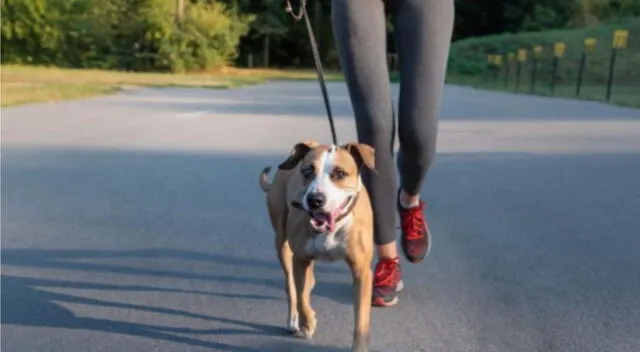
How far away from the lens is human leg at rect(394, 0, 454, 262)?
415cm

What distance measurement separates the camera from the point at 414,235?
4.59m

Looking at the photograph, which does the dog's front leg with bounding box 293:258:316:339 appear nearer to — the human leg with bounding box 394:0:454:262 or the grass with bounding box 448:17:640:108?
the human leg with bounding box 394:0:454:262

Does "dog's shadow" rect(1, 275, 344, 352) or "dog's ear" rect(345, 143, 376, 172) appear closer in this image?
"dog's ear" rect(345, 143, 376, 172)

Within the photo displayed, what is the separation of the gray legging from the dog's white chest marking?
0.72 metres

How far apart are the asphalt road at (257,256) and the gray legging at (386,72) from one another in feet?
1.81

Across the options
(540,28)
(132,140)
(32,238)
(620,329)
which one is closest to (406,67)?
(620,329)

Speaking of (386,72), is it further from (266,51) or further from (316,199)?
(266,51)

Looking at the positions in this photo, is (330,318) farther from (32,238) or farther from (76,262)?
(32,238)

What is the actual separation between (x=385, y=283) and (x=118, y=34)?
52.5m

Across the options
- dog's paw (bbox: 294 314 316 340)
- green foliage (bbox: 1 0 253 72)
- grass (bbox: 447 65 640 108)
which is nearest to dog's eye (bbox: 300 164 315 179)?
dog's paw (bbox: 294 314 316 340)

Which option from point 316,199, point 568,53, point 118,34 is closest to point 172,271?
point 316,199

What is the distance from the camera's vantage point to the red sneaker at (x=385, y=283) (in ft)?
13.7

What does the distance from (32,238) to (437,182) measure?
367 centimetres

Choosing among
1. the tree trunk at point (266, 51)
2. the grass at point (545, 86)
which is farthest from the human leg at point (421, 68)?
the tree trunk at point (266, 51)
